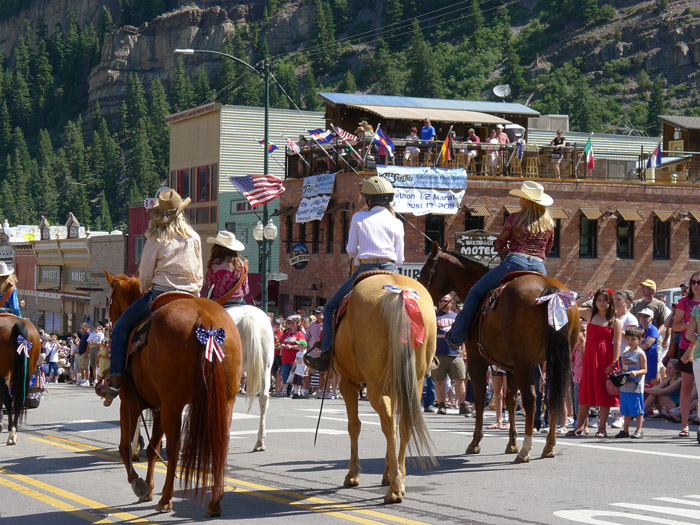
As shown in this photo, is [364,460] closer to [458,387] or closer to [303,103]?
[458,387]

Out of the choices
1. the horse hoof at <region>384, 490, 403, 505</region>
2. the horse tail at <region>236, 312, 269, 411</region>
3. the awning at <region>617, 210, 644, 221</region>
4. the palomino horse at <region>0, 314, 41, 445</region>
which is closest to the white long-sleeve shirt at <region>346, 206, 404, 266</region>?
the horse hoof at <region>384, 490, 403, 505</region>

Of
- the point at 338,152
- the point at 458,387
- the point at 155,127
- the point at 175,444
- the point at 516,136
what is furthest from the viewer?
the point at 155,127

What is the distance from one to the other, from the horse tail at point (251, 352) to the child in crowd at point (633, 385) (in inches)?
201

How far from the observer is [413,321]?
9609 mm

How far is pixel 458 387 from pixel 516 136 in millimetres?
25829

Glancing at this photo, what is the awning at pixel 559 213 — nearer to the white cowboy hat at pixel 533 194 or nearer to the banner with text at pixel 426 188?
the banner with text at pixel 426 188

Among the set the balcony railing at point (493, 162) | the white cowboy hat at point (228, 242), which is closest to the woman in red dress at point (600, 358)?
the white cowboy hat at point (228, 242)

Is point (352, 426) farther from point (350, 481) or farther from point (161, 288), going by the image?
point (161, 288)

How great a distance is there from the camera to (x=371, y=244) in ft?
34.7

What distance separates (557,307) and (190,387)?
14.3 feet

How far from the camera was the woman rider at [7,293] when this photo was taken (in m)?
15.2

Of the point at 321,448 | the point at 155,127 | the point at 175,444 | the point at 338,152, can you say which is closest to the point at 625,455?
the point at 321,448

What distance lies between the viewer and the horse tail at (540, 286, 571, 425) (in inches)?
456

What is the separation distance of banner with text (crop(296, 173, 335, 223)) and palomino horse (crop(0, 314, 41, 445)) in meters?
27.9
